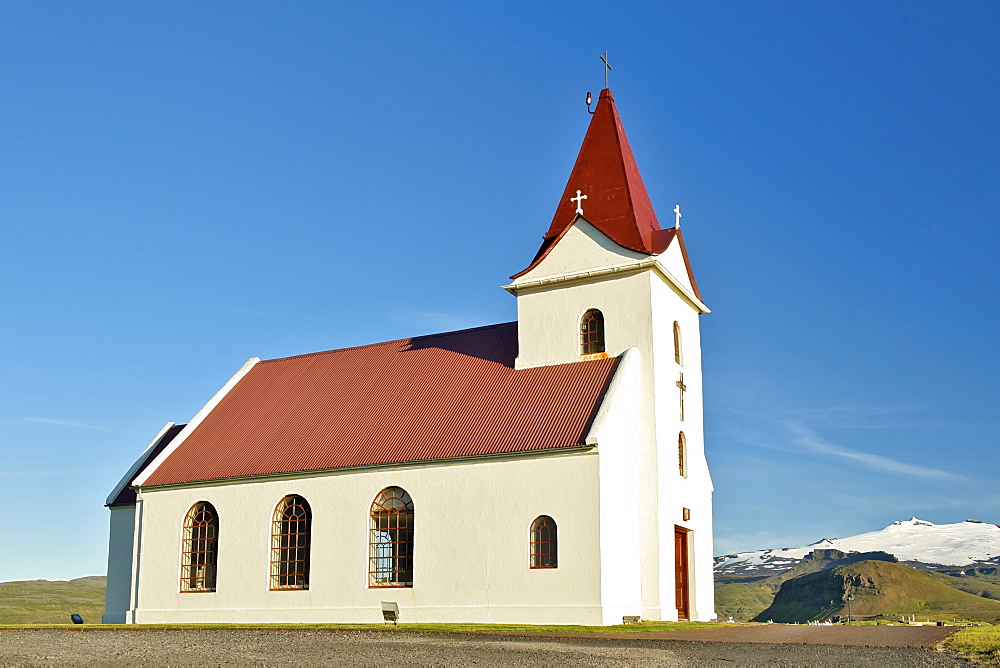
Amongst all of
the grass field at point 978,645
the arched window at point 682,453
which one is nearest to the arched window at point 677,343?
the arched window at point 682,453

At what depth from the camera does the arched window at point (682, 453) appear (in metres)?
30.2

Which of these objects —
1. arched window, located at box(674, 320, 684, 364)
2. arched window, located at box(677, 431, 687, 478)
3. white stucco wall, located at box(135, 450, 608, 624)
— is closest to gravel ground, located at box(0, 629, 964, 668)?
white stucco wall, located at box(135, 450, 608, 624)

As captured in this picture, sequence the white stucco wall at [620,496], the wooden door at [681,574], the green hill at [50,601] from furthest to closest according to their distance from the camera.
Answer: the green hill at [50,601], the wooden door at [681,574], the white stucco wall at [620,496]

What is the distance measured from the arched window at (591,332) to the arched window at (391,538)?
7.21 meters

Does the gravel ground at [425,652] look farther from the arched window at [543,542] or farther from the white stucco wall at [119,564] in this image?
the white stucco wall at [119,564]

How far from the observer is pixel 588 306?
100ft

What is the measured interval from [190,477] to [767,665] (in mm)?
23719

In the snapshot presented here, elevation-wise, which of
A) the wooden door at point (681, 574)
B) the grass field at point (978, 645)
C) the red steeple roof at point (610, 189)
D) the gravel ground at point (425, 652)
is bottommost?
the gravel ground at point (425, 652)

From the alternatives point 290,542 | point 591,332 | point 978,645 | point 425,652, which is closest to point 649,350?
point 591,332

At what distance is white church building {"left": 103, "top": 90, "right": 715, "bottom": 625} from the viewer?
26672 millimetres

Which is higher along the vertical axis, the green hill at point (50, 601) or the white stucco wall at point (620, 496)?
the white stucco wall at point (620, 496)

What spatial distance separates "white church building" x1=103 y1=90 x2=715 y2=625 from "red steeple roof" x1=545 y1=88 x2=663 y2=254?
74mm

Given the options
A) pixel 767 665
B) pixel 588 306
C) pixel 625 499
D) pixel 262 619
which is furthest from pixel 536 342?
pixel 767 665

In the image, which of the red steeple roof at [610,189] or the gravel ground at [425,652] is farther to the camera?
the red steeple roof at [610,189]
